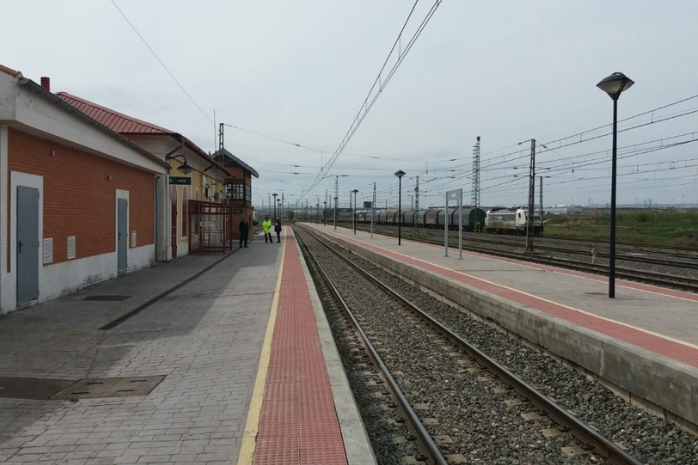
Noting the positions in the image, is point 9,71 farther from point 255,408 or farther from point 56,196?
point 255,408

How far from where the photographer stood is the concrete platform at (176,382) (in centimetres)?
419

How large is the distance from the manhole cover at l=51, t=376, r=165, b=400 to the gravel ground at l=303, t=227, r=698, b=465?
7.43ft

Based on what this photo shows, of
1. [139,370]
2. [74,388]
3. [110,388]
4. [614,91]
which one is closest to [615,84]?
[614,91]

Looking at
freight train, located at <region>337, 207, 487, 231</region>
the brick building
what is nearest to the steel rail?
the brick building

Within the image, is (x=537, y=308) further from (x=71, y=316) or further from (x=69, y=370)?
(x=71, y=316)

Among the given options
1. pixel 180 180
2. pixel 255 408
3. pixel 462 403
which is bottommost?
pixel 462 403

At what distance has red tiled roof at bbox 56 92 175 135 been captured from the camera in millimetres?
19281

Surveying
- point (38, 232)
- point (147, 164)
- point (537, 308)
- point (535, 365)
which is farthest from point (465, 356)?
point (147, 164)

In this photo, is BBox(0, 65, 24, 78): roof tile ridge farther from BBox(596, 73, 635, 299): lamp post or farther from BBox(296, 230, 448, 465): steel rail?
BBox(596, 73, 635, 299): lamp post

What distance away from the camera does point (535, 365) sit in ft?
24.7

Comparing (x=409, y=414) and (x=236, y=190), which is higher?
(x=236, y=190)

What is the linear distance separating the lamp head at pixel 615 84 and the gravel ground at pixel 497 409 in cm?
474

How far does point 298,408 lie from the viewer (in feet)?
16.3

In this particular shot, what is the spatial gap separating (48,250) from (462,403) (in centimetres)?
855
